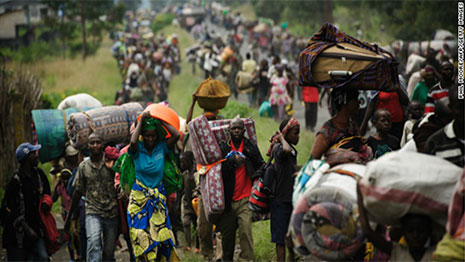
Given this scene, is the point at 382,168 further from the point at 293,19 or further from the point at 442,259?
the point at 293,19

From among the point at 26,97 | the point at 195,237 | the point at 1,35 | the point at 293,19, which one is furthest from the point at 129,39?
the point at 195,237

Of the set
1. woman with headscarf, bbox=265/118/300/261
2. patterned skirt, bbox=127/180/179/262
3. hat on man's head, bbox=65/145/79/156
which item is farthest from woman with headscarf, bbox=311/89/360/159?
hat on man's head, bbox=65/145/79/156

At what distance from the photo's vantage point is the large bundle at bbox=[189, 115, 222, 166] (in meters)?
7.02

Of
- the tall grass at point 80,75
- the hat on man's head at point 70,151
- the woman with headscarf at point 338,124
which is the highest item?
the woman with headscarf at point 338,124

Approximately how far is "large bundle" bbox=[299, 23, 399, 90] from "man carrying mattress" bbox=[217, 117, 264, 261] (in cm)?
188

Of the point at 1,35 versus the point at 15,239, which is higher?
the point at 15,239

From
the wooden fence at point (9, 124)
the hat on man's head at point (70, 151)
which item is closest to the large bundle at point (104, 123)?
→ the hat on man's head at point (70, 151)

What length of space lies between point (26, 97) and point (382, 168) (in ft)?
37.7

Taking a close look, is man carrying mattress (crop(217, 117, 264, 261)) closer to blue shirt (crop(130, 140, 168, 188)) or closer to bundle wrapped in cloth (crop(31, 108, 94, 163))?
blue shirt (crop(130, 140, 168, 188))

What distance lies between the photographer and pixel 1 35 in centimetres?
4644

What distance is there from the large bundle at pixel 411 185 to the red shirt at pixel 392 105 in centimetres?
474

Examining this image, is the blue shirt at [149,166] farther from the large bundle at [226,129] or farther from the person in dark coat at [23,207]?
the person in dark coat at [23,207]

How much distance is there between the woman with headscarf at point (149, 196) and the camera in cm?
688

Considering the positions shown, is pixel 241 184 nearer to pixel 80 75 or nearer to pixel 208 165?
pixel 208 165
